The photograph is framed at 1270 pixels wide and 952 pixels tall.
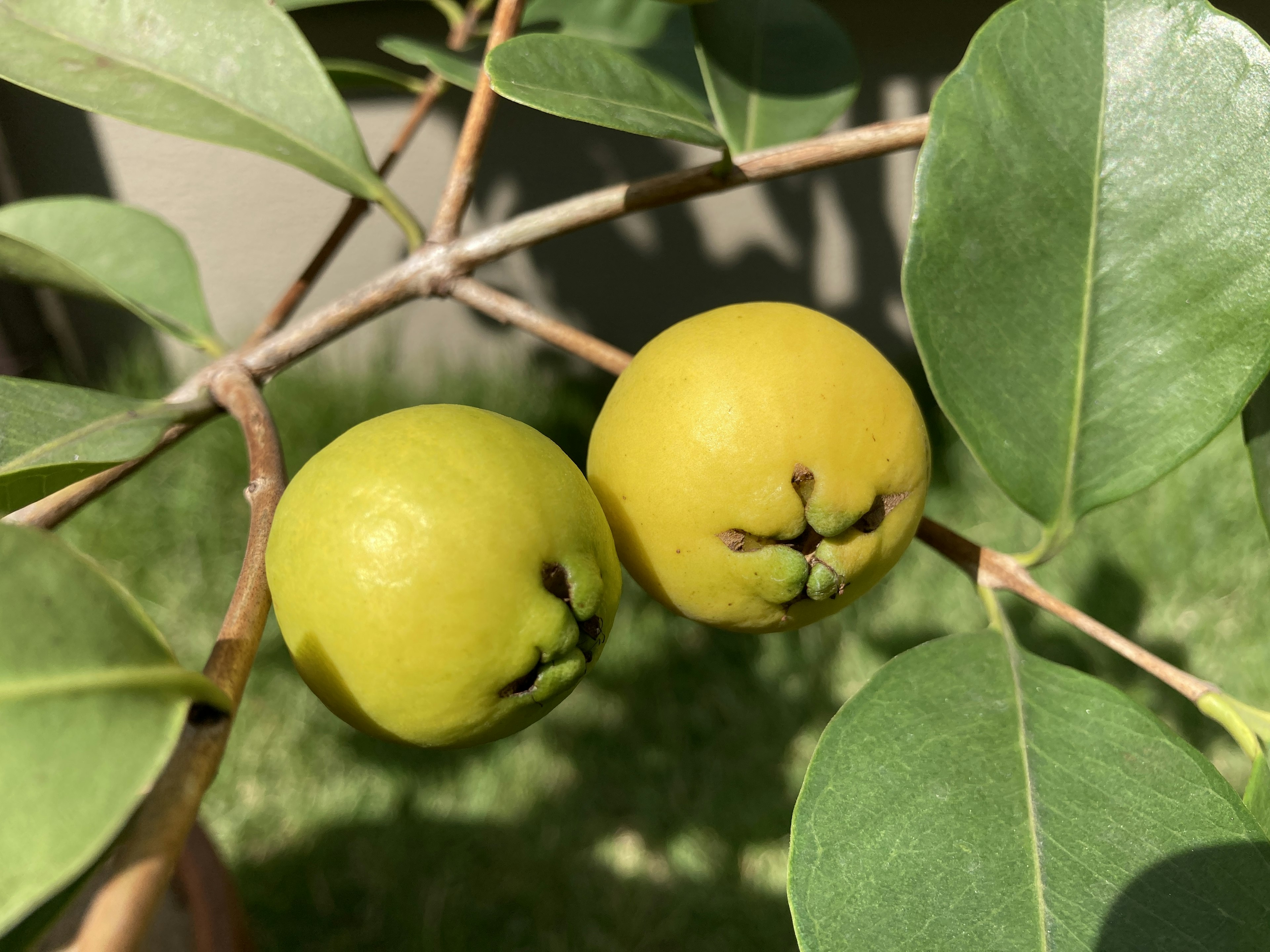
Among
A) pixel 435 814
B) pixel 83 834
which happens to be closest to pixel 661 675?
pixel 435 814

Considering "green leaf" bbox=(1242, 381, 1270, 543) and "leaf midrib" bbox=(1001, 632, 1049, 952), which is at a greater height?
"green leaf" bbox=(1242, 381, 1270, 543)

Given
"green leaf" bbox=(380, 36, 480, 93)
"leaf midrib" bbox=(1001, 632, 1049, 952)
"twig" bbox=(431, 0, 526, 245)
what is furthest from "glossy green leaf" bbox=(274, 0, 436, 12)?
"leaf midrib" bbox=(1001, 632, 1049, 952)

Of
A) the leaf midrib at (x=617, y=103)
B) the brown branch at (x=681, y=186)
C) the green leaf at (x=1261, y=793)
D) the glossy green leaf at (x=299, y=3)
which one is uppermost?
the leaf midrib at (x=617, y=103)

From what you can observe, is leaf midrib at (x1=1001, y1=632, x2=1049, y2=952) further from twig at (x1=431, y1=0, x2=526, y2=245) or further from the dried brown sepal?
twig at (x1=431, y1=0, x2=526, y2=245)

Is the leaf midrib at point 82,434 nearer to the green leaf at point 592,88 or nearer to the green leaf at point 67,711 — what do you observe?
the green leaf at point 67,711

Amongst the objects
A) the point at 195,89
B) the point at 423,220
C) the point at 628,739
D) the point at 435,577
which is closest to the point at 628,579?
the point at 628,739

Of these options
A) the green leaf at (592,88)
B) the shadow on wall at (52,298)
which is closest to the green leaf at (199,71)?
the green leaf at (592,88)
